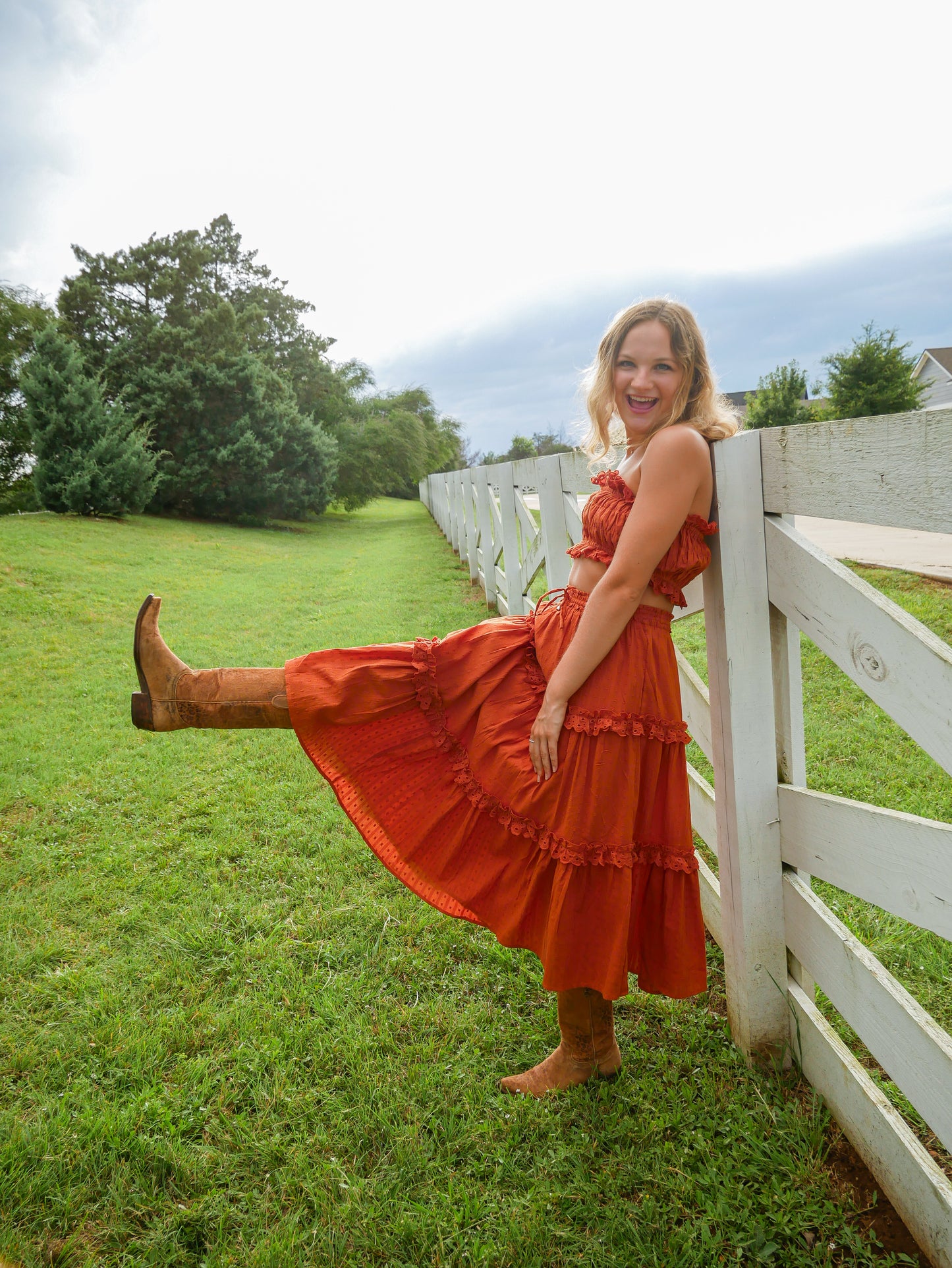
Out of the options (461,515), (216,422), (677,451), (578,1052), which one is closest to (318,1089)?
(578,1052)

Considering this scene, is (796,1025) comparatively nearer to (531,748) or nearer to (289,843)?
(531,748)

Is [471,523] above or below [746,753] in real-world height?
above

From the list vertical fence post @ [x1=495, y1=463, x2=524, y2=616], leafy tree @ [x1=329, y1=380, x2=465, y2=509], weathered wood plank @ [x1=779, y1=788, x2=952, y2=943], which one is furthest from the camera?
leafy tree @ [x1=329, y1=380, x2=465, y2=509]

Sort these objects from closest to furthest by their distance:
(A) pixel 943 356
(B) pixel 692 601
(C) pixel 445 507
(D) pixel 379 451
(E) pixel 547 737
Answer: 1. (E) pixel 547 737
2. (B) pixel 692 601
3. (C) pixel 445 507
4. (D) pixel 379 451
5. (A) pixel 943 356

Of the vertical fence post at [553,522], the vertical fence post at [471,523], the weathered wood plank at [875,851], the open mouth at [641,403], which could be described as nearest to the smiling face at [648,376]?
the open mouth at [641,403]

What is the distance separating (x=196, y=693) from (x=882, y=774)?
260 centimetres

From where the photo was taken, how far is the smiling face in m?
1.86

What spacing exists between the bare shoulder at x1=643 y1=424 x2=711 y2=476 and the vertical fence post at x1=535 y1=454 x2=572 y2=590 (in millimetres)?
1967

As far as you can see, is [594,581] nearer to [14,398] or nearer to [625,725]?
[625,725]

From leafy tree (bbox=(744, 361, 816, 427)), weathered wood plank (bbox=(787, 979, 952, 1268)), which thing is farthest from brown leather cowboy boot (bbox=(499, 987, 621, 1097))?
leafy tree (bbox=(744, 361, 816, 427))

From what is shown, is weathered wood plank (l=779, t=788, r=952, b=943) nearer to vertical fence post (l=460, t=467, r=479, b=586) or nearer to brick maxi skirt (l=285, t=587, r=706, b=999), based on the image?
brick maxi skirt (l=285, t=587, r=706, b=999)

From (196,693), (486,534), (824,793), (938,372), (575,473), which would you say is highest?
(938,372)

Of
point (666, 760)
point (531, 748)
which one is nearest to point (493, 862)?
point (531, 748)

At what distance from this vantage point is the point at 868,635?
1316 millimetres
